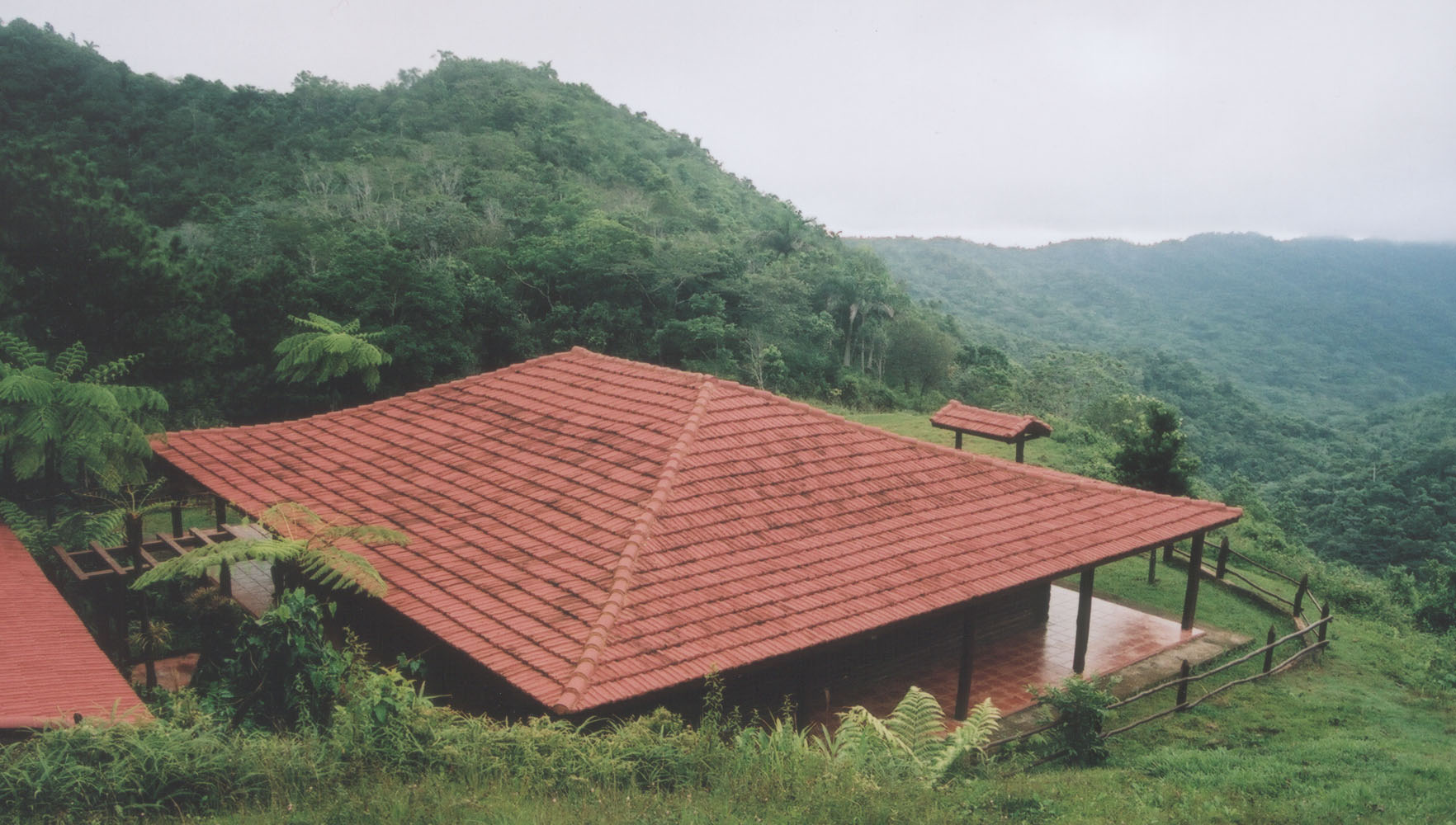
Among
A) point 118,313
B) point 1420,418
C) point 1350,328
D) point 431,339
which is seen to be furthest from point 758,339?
point 1350,328

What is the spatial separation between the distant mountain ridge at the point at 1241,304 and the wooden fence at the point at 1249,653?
4428cm

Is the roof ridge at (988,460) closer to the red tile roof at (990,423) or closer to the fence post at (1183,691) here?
the red tile roof at (990,423)

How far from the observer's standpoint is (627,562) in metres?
8.60

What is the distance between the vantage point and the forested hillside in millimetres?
16234

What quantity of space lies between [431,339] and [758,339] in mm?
16283

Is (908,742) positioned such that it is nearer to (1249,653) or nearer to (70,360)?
(1249,653)

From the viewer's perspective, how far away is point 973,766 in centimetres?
912

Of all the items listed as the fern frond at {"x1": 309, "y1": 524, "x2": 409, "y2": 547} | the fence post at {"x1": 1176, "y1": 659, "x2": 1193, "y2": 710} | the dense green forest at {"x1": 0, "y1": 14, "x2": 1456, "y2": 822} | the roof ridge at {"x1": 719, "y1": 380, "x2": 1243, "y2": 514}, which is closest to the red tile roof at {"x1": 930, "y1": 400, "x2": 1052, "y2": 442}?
the roof ridge at {"x1": 719, "y1": 380, "x2": 1243, "y2": 514}

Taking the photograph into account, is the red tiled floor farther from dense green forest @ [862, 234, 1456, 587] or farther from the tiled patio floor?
dense green forest @ [862, 234, 1456, 587]

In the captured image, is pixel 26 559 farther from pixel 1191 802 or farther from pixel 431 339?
pixel 431 339

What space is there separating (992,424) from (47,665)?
13078 millimetres

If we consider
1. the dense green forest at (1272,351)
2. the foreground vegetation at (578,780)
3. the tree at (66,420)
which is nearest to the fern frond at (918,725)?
the foreground vegetation at (578,780)

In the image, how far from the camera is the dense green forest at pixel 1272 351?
103 feet

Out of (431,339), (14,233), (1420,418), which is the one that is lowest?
(1420,418)
